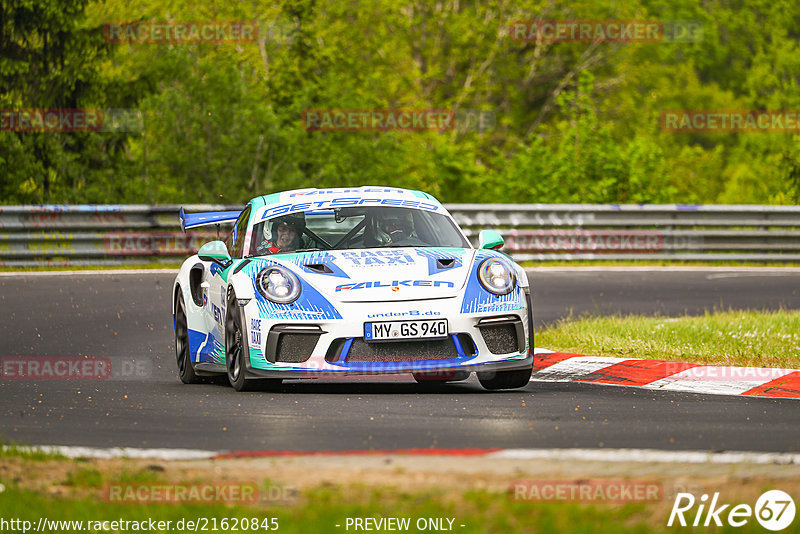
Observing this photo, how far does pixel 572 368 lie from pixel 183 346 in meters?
2.91

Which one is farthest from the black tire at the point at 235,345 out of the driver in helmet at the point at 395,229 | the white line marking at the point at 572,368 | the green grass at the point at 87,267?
the green grass at the point at 87,267

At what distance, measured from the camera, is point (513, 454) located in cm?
609

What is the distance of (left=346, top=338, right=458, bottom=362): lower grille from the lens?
28.3 feet

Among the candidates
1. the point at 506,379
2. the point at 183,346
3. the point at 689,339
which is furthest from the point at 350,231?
the point at 689,339

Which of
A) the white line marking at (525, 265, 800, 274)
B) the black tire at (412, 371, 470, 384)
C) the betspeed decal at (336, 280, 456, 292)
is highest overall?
the betspeed decal at (336, 280, 456, 292)

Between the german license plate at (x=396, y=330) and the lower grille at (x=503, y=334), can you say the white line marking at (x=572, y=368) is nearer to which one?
the lower grille at (x=503, y=334)

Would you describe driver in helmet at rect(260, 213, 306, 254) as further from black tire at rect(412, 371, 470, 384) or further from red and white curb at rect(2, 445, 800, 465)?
red and white curb at rect(2, 445, 800, 465)

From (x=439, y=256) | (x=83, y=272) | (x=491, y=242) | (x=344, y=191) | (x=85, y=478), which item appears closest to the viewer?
(x=85, y=478)

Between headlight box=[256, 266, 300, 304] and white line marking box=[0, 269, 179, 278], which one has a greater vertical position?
headlight box=[256, 266, 300, 304]

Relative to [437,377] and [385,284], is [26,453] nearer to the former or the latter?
[385,284]

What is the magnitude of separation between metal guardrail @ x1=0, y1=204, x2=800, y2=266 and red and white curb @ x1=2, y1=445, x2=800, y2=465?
1488 cm

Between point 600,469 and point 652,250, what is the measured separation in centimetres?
1796

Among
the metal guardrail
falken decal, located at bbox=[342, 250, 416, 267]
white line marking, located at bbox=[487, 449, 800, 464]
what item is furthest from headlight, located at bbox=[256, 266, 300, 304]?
the metal guardrail

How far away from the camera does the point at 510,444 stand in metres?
6.46
